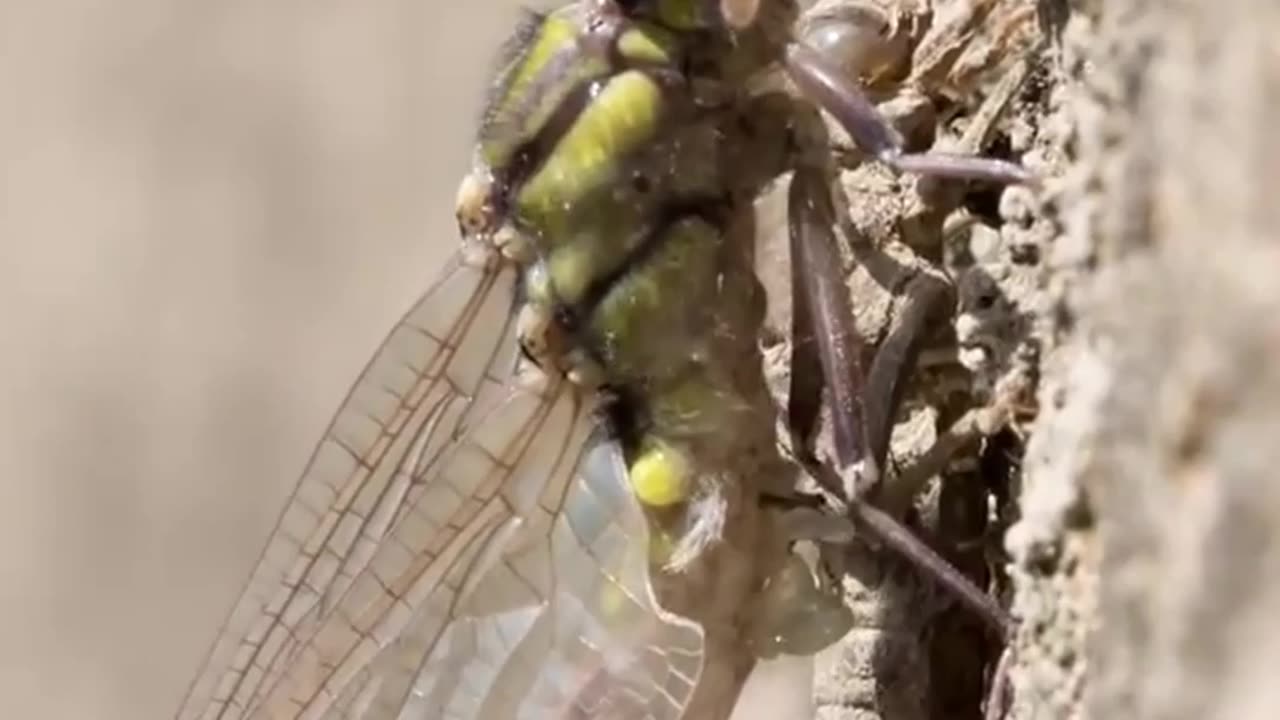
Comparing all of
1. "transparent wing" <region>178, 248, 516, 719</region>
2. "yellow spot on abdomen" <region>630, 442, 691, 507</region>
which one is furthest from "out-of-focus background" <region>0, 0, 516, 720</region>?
"yellow spot on abdomen" <region>630, 442, 691, 507</region>

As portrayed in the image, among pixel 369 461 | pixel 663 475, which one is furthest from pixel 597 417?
pixel 369 461

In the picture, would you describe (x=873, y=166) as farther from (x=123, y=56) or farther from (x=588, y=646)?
(x=123, y=56)

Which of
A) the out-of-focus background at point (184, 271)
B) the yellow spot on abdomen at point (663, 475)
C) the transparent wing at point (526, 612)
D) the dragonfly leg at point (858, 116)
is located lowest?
the transparent wing at point (526, 612)

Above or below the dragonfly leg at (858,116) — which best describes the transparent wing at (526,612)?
below

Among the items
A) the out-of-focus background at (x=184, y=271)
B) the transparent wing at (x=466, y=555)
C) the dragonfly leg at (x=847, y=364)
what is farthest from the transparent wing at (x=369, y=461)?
the out-of-focus background at (x=184, y=271)

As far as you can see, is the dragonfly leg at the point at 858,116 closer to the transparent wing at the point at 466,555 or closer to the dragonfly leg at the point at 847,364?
the dragonfly leg at the point at 847,364

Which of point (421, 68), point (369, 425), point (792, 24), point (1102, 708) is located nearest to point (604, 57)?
point (792, 24)
